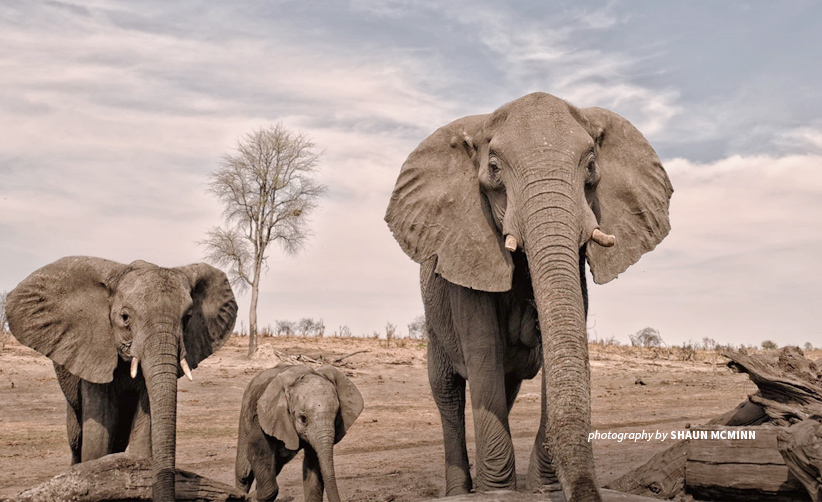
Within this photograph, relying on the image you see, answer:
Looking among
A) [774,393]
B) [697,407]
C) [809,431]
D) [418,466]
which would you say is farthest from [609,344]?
[809,431]

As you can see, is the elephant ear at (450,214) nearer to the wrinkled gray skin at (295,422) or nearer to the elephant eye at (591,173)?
the elephant eye at (591,173)

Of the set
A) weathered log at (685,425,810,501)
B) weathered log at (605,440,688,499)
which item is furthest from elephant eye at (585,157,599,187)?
weathered log at (605,440,688,499)

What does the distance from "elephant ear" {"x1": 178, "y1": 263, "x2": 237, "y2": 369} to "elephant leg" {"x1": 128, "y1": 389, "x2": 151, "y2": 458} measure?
2.30ft

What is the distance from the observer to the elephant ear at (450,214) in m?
6.48

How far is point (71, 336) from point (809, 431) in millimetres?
6459

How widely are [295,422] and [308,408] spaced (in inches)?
10.1

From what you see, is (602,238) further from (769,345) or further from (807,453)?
(769,345)

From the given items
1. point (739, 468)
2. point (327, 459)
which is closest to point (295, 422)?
point (327, 459)

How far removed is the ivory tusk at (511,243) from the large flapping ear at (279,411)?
13.6 feet

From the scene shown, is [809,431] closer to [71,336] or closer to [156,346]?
[156,346]

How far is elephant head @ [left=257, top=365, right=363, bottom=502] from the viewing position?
8750 mm

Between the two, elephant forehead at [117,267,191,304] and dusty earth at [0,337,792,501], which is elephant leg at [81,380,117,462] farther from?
dusty earth at [0,337,792,501]

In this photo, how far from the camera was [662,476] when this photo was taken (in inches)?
315

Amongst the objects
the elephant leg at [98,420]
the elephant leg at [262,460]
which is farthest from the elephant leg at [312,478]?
the elephant leg at [98,420]
